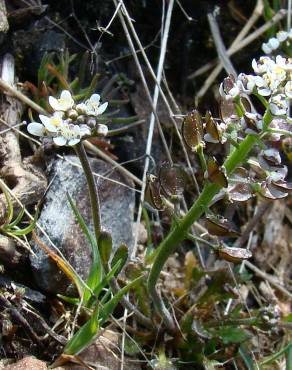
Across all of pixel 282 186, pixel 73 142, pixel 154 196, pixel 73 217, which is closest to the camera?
pixel 73 142

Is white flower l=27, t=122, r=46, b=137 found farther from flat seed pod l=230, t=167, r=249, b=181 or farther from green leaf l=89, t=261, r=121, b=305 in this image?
flat seed pod l=230, t=167, r=249, b=181

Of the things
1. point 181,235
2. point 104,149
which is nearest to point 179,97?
point 104,149

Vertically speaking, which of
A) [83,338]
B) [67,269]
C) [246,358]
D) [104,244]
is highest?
[104,244]

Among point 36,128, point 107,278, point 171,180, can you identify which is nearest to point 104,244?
point 107,278

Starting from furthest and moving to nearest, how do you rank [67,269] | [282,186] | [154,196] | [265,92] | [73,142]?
[67,269]
[154,196]
[282,186]
[265,92]
[73,142]

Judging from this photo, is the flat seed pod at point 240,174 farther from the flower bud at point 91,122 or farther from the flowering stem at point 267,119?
the flower bud at point 91,122

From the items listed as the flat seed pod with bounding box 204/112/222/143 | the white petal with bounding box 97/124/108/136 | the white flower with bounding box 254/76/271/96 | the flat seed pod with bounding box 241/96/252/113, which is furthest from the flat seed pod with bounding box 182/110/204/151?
the white petal with bounding box 97/124/108/136

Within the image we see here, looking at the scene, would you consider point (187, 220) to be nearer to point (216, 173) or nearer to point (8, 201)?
point (216, 173)
